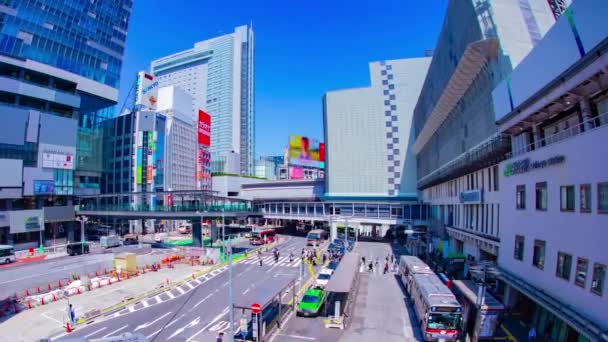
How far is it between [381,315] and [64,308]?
75.4 feet

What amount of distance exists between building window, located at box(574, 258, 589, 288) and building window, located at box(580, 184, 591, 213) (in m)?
2.12

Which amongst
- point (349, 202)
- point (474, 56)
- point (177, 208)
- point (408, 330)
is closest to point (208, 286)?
point (408, 330)

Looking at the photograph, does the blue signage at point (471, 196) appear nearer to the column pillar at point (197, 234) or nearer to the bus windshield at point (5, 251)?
the column pillar at point (197, 234)

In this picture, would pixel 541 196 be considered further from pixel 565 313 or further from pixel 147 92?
pixel 147 92

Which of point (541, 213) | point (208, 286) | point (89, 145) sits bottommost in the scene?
point (208, 286)

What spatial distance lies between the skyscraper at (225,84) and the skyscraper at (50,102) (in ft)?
288

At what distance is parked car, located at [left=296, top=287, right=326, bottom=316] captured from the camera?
77.7ft

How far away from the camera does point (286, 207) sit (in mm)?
84438

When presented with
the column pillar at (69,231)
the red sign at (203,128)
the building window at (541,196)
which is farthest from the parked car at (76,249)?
the building window at (541,196)

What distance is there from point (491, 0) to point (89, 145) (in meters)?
76.3

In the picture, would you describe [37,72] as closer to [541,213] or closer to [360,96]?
[360,96]

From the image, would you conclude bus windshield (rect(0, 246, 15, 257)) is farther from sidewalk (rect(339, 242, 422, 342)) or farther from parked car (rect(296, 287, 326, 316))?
sidewalk (rect(339, 242, 422, 342))

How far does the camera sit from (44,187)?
62562 millimetres

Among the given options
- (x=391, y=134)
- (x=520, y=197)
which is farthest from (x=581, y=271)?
(x=391, y=134)
